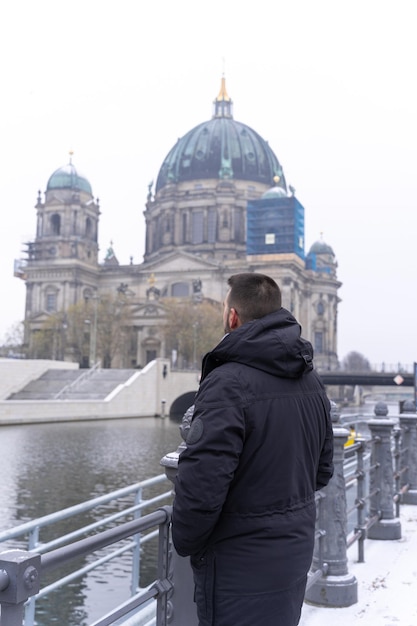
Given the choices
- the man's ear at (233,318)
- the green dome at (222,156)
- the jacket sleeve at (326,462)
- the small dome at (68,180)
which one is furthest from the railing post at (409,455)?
the green dome at (222,156)

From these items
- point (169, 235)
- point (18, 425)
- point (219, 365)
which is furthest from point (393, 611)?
point (169, 235)

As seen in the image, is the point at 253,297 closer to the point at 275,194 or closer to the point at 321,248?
the point at 275,194

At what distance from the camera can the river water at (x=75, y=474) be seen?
394 inches

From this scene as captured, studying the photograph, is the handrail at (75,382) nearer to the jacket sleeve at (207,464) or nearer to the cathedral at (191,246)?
the cathedral at (191,246)

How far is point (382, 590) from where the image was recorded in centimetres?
620

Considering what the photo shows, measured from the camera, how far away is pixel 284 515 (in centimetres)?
290

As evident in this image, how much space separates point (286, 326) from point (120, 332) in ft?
241

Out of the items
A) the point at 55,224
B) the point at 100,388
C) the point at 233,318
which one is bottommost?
the point at 100,388

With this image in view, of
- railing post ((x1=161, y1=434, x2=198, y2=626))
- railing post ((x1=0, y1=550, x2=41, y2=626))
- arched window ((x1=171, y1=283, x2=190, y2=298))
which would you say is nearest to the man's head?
railing post ((x1=161, y1=434, x2=198, y2=626))

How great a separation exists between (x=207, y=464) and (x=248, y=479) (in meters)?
0.26

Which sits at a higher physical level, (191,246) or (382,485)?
(191,246)

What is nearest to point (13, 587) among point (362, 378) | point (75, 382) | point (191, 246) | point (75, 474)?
point (75, 474)

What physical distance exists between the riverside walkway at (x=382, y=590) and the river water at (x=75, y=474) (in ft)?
12.9

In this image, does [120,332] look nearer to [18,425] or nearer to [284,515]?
[18,425]
